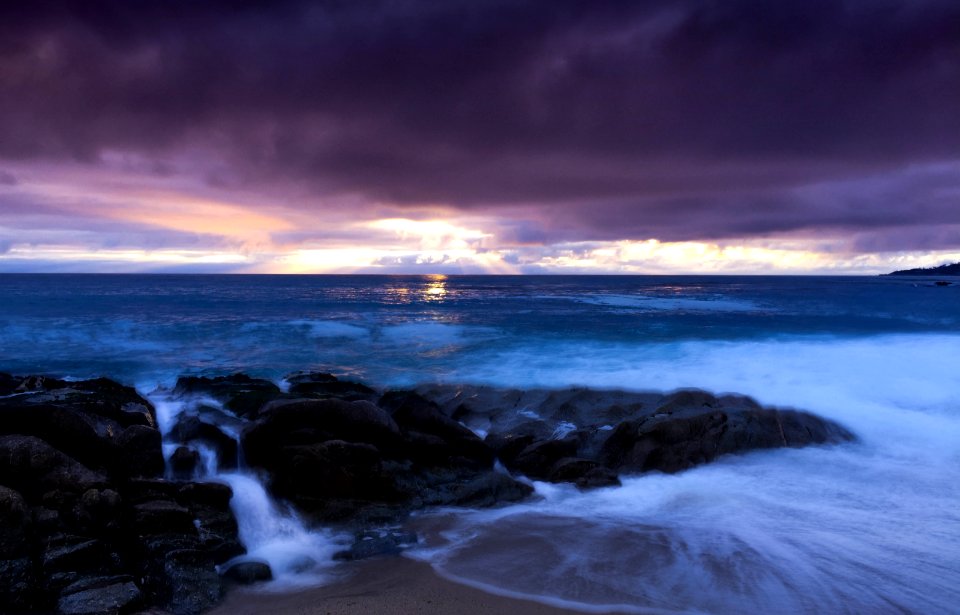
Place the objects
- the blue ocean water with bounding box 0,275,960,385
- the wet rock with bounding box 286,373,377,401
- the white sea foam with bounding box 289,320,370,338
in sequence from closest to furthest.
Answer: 1. the wet rock with bounding box 286,373,377,401
2. the blue ocean water with bounding box 0,275,960,385
3. the white sea foam with bounding box 289,320,370,338

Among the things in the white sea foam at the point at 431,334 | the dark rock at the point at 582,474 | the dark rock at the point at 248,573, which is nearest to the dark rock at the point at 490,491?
the dark rock at the point at 582,474

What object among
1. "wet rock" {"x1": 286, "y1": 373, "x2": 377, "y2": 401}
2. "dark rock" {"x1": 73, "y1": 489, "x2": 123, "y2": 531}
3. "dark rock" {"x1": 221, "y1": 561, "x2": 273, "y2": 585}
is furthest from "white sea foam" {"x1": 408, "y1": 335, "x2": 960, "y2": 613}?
"wet rock" {"x1": 286, "y1": 373, "x2": 377, "y2": 401}

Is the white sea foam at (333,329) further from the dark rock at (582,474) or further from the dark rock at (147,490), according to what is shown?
the dark rock at (147,490)

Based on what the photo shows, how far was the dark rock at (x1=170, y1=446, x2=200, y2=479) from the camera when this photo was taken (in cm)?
852

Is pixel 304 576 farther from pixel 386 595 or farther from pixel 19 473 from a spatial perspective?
pixel 19 473

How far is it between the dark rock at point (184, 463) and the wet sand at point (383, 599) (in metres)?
3.18

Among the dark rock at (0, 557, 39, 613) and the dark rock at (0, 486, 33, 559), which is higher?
the dark rock at (0, 486, 33, 559)

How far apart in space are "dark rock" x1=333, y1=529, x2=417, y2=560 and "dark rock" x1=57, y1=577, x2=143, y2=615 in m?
2.08

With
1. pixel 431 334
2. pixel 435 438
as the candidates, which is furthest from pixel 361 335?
pixel 435 438

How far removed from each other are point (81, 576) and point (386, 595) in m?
2.95

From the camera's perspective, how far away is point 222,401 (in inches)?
499

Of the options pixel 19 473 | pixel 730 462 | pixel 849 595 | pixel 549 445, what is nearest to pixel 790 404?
pixel 730 462

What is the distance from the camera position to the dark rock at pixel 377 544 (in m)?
6.74

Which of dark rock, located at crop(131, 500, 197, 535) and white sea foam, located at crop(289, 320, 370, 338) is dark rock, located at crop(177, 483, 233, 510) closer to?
dark rock, located at crop(131, 500, 197, 535)
